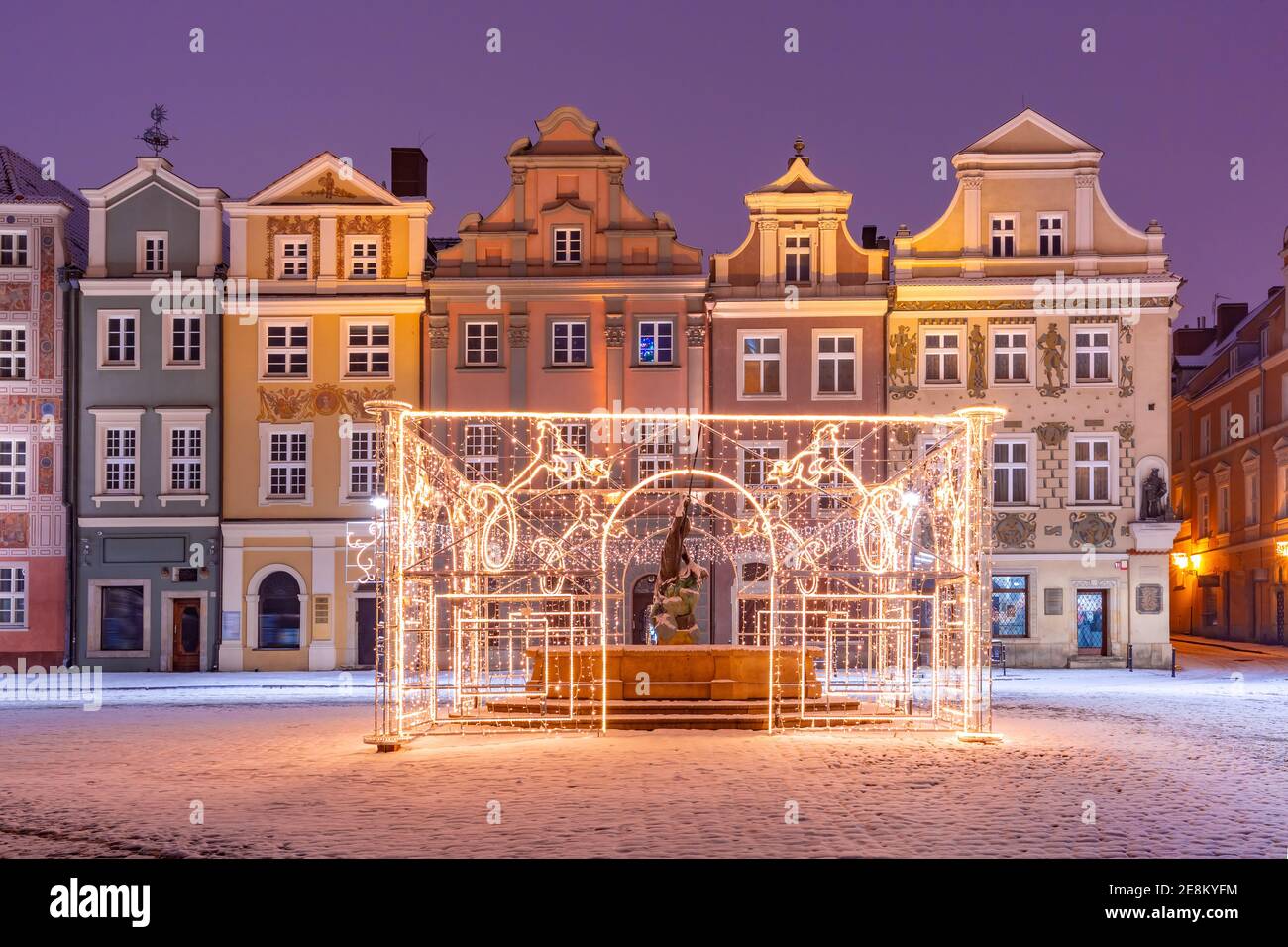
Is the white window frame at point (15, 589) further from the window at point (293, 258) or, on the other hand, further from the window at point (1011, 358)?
the window at point (1011, 358)

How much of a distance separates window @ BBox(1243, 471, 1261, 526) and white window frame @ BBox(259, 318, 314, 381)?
32704mm

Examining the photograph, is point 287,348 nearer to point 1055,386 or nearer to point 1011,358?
point 1011,358

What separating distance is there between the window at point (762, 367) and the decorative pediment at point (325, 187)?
9958mm

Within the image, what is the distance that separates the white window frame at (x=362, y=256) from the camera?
129ft

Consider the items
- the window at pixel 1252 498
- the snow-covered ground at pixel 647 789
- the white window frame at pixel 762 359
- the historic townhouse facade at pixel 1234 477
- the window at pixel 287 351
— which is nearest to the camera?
the snow-covered ground at pixel 647 789

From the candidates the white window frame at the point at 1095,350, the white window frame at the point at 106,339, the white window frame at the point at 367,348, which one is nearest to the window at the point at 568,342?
the white window frame at the point at 367,348

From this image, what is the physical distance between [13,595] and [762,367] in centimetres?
2034

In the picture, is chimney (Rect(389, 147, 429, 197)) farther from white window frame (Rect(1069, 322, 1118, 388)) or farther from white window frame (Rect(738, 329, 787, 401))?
white window frame (Rect(1069, 322, 1118, 388))

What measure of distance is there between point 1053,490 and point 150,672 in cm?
2374

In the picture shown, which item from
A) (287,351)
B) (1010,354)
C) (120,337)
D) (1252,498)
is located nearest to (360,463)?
(287,351)

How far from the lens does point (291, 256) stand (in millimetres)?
39406
